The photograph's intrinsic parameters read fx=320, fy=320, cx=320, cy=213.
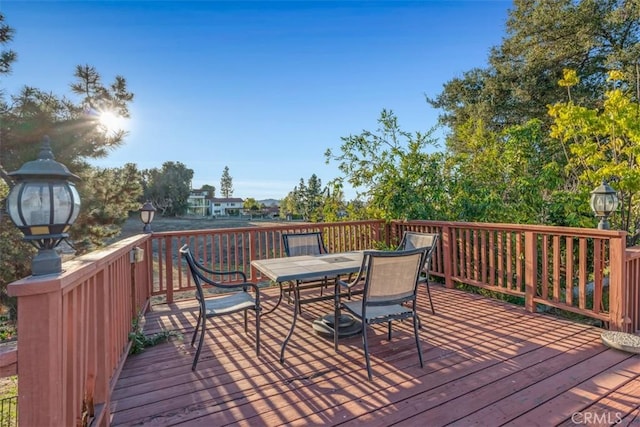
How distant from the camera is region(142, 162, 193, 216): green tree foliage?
3778 centimetres

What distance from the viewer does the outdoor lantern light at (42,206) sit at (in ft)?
4.23

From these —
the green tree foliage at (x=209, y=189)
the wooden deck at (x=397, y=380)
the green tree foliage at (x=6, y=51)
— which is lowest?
the wooden deck at (x=397, y=380)

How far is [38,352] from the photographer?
1.10 metres

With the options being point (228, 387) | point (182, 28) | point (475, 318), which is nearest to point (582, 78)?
point (475, 318)

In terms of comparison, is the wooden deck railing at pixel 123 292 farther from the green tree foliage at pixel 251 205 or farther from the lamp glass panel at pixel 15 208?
the green tree foliage at pixel 251 205

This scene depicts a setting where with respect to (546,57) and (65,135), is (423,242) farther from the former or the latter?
(546,57)

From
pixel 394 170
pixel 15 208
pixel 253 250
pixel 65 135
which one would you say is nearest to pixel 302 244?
pixel 253 250

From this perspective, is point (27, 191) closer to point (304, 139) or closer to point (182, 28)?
point (182, 28)

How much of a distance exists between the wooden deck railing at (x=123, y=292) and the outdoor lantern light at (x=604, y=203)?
0.21 m

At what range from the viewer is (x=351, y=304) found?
2615mm

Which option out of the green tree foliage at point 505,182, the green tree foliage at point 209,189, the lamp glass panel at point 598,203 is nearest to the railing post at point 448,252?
the green tree foliage at point 505,182

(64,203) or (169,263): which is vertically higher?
(64,203)

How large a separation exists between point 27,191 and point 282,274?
5.70ft

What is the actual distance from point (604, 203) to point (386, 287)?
8.15ft
